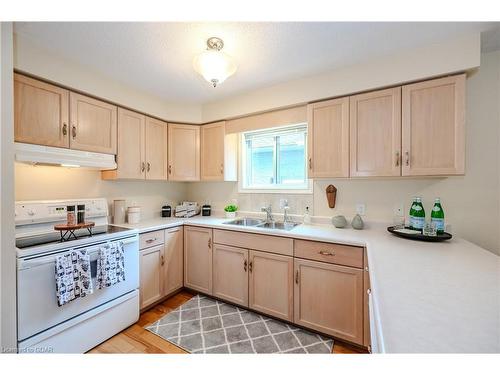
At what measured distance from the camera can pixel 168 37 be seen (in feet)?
4.67

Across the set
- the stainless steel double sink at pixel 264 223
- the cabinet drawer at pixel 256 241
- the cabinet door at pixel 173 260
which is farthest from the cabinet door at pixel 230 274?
the cabinet door at pixel 173 260

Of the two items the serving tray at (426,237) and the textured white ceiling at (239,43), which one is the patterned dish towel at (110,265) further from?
the serving tray at (426,237)

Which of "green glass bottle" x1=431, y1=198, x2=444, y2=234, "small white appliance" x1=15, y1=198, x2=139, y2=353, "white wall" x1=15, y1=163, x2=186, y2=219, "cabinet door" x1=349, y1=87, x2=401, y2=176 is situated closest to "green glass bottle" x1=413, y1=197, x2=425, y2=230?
"green glass bottle" x1=431, y1=198, x2=444, y2=234

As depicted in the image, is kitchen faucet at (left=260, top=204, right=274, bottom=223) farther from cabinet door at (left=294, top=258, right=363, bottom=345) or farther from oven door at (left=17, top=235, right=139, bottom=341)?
oven door at (left=17, top=235, right=139, bottom=341)

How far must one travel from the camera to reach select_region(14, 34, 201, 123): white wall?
1496 millimetres

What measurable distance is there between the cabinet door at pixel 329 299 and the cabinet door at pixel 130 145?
194cm

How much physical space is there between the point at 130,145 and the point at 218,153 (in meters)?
0.98

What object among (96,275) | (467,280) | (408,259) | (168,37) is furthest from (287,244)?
(168,37)

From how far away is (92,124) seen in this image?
76.2 inches

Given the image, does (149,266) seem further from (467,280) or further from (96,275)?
(467,280)

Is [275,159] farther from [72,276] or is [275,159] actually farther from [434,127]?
[72,276]

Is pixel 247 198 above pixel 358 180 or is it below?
below

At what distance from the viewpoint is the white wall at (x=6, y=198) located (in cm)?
114
